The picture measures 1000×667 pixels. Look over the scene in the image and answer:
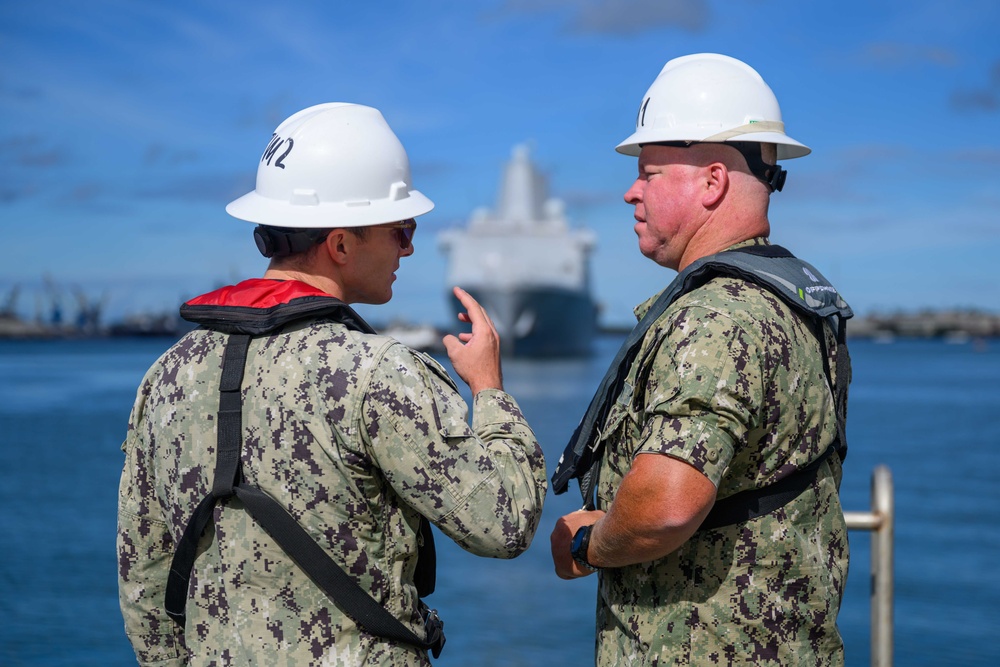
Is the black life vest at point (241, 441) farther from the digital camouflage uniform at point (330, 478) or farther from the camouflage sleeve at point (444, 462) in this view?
the camouflage sleeve at point (444, 462)

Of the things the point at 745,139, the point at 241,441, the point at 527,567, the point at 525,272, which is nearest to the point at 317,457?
the point at 241,441

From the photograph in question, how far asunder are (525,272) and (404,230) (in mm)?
A: 50729

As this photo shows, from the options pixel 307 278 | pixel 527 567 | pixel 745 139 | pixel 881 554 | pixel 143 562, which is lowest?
pixel 527 567

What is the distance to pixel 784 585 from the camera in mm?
1894

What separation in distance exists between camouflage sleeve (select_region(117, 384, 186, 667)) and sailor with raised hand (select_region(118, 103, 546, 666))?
0.07 metres

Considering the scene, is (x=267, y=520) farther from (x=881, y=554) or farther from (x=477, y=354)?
(x=881, y=554)

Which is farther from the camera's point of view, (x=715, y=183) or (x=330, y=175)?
(x=715, y=183)

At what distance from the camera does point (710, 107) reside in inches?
79.9

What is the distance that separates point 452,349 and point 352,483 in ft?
1.18

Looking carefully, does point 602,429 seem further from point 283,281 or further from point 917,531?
point 917,531

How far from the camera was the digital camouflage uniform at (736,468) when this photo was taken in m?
1.74

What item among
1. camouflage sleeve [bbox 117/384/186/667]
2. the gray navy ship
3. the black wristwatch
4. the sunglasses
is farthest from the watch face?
the gray navy ship

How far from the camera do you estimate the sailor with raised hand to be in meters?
1.65

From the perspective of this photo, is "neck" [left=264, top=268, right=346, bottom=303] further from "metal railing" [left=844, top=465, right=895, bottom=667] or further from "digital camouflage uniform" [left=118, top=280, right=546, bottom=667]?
"metal railing" [left=844, top=465, right=895, bottom=667]
